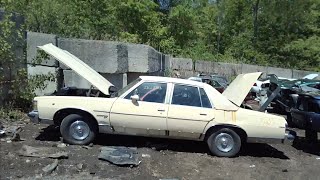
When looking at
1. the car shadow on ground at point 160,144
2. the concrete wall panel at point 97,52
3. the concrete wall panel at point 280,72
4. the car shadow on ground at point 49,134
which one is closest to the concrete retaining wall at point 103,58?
the concrete wall panel at point 97,52

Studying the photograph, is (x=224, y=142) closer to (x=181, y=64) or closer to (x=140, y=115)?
(x=140, y=115)

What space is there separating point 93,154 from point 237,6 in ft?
116

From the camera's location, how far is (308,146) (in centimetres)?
947

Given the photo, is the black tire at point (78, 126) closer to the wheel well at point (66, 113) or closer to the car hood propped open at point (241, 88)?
the wheel well at point (66, 113)

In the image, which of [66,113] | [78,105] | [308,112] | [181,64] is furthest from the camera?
[181,64]

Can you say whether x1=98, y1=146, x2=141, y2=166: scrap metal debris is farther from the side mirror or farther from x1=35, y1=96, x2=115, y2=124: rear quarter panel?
the side mirror

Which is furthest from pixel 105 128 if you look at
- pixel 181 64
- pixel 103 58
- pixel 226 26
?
pixel 226 26

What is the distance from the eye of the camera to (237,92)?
834cm

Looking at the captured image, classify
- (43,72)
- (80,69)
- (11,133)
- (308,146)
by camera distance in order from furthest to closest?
(43,72), (308,146), (80,69), (11,133)

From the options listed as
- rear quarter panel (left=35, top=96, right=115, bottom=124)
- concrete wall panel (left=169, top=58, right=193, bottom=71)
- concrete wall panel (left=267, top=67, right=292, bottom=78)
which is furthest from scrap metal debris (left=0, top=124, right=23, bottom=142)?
concrete wall panel (left=267, top=67, right=292, bottom=78)

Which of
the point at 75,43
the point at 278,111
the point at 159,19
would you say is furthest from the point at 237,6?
the point at 75,43

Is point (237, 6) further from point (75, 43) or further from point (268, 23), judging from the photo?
point (75, 43)

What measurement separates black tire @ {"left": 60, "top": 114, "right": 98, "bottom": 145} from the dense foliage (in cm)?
1832

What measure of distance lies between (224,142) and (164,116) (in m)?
1.29
